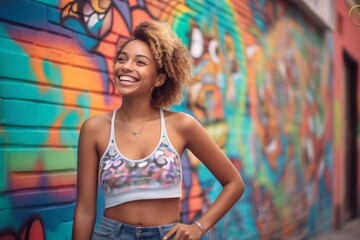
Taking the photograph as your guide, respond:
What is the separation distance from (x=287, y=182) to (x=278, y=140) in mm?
764

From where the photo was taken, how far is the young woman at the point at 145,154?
2.50 meters

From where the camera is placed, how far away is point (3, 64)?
311cm

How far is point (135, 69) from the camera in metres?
2.64

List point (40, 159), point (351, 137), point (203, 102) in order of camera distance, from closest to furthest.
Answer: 1. point (40, 159)
2. point (203, 102)
3. point (351, 137)

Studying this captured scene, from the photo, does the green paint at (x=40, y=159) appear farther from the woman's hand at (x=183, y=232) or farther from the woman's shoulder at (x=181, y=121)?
the woman's hand at (x=183, y=232)

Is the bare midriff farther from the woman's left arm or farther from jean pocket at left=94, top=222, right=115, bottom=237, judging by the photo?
the woman's left arm

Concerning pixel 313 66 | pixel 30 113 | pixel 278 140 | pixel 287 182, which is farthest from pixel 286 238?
pixel 30 113

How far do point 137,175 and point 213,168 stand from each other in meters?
0.47

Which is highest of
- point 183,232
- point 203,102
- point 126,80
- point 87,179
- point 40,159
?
point 203,102

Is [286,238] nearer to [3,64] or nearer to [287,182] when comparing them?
[287,182]

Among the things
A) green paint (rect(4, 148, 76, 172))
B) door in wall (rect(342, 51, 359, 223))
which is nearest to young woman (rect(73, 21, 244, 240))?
green paint (rect(4, 148, 76, 172))

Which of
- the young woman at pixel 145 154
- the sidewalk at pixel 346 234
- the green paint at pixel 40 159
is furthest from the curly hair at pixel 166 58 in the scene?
the sidewalk at pixel 346 234

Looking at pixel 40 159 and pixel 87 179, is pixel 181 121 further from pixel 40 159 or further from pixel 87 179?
pixel 40 159

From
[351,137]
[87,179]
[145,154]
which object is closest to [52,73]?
[87,179]
